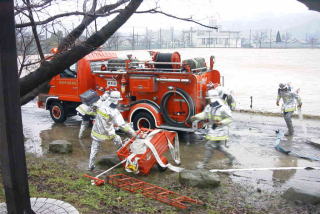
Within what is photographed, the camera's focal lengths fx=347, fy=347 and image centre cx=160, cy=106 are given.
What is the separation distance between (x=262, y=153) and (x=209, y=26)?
186 inches

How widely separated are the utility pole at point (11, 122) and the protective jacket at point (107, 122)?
313cm

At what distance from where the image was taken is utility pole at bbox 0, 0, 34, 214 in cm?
349

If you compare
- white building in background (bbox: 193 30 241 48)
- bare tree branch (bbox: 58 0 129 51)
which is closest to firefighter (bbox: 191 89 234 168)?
bare tree branch (bbox: 58 0 129 51)

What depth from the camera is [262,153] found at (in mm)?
8500

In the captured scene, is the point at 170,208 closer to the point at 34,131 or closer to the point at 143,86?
the point at 143,86

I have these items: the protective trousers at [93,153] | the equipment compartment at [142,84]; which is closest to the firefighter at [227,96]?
the equipment compartment at [142,84]

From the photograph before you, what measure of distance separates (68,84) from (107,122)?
4.91 meters

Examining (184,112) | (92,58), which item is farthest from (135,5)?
(92,58)

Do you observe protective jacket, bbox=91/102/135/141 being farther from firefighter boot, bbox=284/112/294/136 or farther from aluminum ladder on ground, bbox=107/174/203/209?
firefighter boot, bbox=284/112/294/136

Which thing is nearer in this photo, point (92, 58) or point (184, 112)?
point (184, 112)

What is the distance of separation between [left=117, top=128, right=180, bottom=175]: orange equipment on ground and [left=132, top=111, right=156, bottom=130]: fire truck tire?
2538 mm

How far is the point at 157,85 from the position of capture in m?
9.70

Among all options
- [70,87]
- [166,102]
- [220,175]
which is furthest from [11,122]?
[70,87]

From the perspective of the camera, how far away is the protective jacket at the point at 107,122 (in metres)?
6.80
